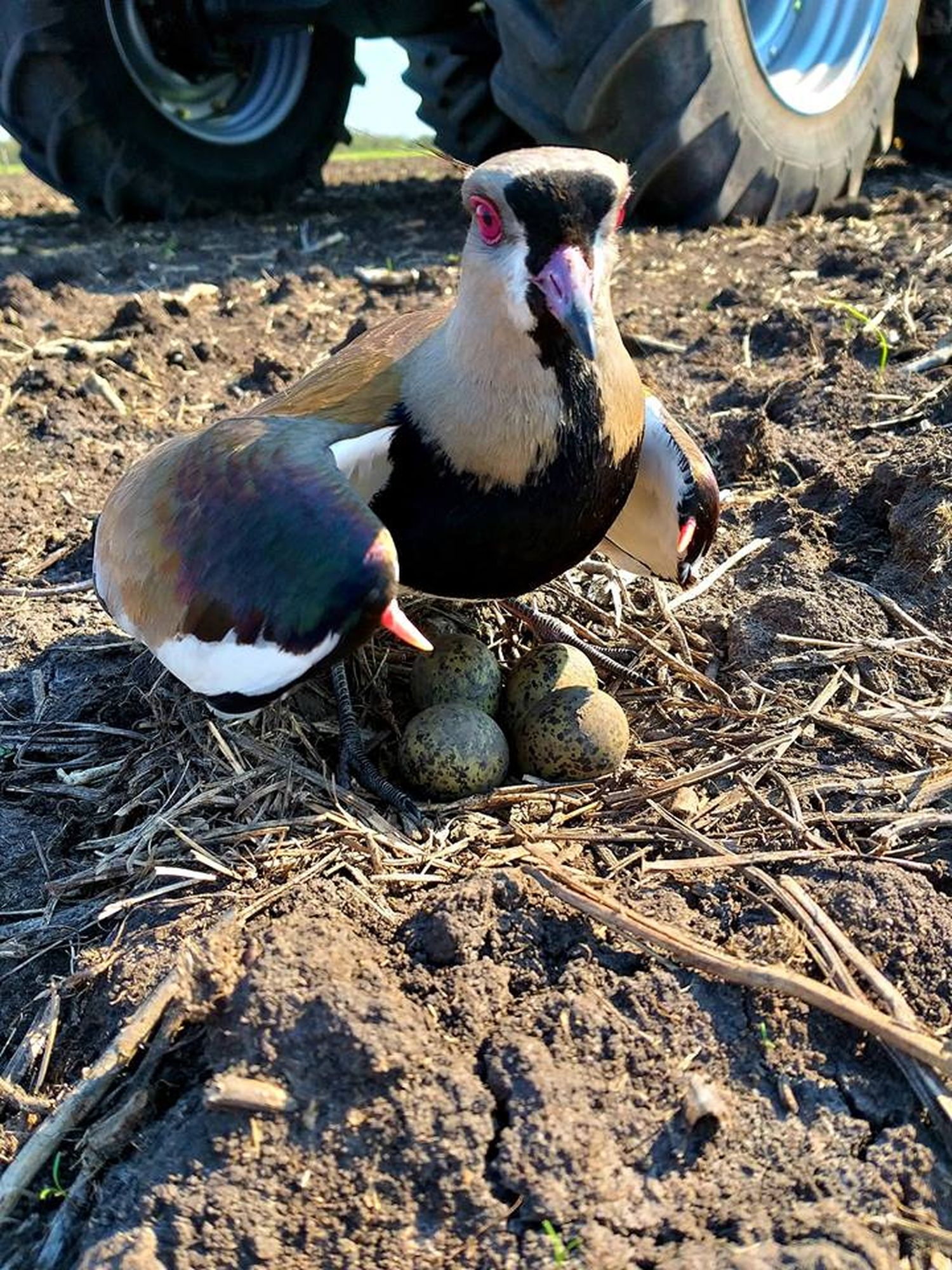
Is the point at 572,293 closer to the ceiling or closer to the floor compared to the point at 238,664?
closer to the ceiling

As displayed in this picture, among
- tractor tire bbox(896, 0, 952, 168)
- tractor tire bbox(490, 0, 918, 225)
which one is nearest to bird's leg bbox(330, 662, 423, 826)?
tractor tire bbox(490, 0, 918, 225)

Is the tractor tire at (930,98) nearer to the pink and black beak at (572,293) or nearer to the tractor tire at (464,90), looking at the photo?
the tractor tire at (464,90)

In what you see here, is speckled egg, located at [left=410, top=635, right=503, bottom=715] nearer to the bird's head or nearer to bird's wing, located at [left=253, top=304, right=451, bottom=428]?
bird's wing, located at [left=253, top=304, right=451, bottom=428]

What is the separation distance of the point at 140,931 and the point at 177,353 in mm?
3292

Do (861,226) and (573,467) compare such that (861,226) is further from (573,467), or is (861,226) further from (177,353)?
(573,467)

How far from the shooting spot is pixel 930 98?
25.8ft

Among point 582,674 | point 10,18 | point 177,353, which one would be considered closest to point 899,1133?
point 582,674

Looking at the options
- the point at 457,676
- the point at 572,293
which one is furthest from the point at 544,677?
the point at 572,293

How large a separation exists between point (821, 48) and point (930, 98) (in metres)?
1.99

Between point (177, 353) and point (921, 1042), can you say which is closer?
point (921, 1042)

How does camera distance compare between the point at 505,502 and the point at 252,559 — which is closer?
the point at 252,559

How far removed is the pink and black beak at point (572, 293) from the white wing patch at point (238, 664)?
2.25ft

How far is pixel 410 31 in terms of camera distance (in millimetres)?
6305

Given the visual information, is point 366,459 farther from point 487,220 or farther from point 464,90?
point 464,90
